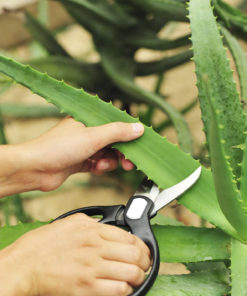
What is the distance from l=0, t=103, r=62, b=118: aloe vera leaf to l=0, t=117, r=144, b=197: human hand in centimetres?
48

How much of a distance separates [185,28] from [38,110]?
68 centimetres

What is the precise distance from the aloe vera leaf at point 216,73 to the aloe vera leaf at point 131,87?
0.18 m

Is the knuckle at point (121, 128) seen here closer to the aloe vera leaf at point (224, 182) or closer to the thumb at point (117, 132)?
the thumb at point (117, 132)

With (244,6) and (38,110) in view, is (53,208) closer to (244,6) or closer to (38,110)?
(38,110)

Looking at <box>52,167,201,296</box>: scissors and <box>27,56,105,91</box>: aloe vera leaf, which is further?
<box>27,56,105,91</box>: aloe vera leaf

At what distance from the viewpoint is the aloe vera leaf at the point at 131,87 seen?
2.66ft

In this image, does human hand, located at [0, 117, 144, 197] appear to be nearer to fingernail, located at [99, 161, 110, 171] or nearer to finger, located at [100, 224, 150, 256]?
fingernail, located at [99, 161, 110, 171]

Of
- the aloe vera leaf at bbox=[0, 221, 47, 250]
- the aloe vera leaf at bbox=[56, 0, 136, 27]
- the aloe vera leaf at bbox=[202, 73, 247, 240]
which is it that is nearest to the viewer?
the aloe vera leaf at bbox=[202, 73, 247, 240]

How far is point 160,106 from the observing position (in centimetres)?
86

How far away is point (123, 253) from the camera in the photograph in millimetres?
495

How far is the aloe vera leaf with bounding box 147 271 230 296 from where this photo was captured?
545 mm

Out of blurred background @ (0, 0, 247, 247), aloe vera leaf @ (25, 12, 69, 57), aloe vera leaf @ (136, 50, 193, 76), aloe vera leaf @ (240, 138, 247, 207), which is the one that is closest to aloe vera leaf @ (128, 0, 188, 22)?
blurred background @ (0, 0, 247, 247)

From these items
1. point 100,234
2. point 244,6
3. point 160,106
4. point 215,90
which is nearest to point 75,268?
point 100,234

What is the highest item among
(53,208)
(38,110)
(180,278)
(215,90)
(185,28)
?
(215,90)
